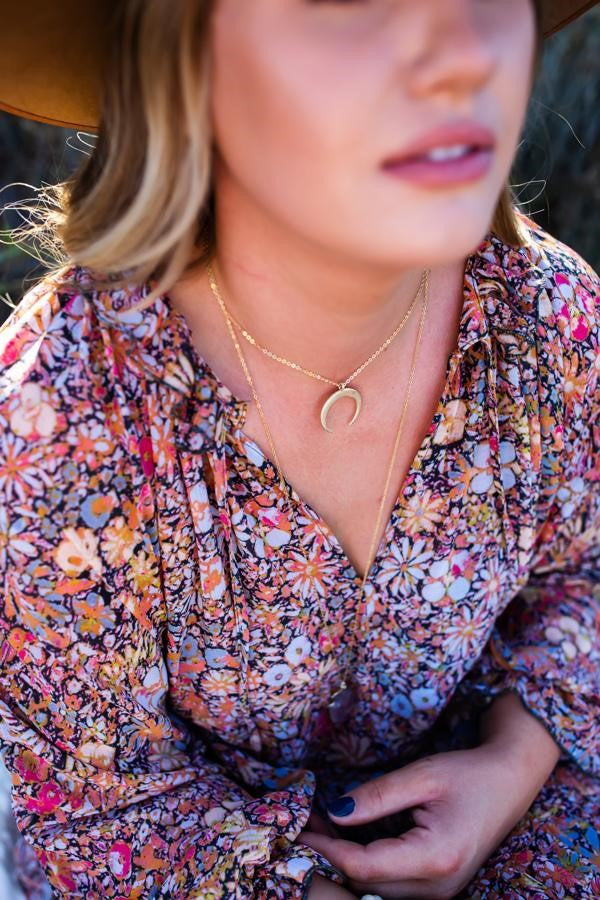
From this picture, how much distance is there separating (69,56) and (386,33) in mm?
504

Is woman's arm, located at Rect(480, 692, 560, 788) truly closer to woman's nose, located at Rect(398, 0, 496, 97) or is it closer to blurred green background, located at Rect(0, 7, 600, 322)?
woman's nose, located at Rect(398, 0, 496, 97)

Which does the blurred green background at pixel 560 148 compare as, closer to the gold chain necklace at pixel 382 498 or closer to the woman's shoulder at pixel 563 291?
the woman's shoulder at pixel 563 291

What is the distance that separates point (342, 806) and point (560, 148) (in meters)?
2.28

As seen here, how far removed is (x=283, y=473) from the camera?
124 cm

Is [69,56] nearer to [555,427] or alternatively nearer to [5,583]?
[5,583]

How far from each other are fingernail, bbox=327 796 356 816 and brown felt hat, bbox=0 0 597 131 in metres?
1.08

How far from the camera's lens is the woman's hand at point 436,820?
4.07 ft

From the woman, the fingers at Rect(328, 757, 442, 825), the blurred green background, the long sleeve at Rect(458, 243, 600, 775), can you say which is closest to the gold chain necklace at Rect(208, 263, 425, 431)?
the woman

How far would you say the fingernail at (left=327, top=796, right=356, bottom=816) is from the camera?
128 centimetres

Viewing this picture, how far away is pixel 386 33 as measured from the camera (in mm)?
911

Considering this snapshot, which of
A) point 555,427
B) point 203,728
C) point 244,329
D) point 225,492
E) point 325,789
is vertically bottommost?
point 325,789

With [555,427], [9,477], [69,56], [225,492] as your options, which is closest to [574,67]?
[555,427]

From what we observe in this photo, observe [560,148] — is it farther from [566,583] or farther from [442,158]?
[442,158]

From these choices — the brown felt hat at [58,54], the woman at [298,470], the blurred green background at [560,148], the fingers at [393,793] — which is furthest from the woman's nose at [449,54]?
the blurred green background at [560,148]
